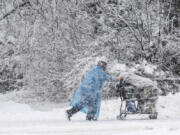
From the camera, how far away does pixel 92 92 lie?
9047mm

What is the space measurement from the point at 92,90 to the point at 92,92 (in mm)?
45

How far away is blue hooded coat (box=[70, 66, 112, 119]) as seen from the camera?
29.4 ft

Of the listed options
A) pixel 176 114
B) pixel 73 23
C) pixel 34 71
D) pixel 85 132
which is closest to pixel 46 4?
pixel 73 23

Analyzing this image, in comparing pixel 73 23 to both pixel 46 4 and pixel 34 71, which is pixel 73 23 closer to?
pixel 46 4

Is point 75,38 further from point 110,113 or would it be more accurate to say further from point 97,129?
point 97,129

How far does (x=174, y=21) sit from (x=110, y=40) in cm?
263

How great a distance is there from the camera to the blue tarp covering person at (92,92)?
29.5 ft

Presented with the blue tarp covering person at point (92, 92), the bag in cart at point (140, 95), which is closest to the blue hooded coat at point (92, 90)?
the blue tarp covering person at point (92, 92)

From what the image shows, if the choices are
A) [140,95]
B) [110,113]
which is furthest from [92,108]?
[110,113]

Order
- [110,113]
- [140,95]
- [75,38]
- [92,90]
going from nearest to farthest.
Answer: [92,90], [140,95], [110,113], [75,38]

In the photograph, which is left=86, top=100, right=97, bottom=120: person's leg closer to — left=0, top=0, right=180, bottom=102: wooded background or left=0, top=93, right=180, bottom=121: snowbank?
left=0, top=93, right=180, bottom=121: snowbank

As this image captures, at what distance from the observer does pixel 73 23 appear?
15367mm

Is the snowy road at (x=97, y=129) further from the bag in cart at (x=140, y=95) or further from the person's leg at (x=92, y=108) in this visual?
the bag in cart at (x=140, y=95)

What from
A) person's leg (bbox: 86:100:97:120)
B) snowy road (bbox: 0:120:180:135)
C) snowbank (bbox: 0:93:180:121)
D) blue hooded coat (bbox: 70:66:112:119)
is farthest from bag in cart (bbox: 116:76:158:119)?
snowbank (bbox: 0:93:180:121)
